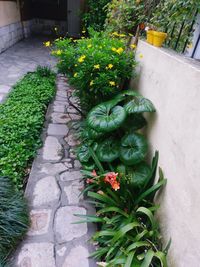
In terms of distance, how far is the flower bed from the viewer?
1628 mm

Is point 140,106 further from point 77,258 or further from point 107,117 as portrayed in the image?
point 77,258

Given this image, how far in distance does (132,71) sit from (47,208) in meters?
1.83

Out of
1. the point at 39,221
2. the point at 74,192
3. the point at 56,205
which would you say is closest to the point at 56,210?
the point at 56,205

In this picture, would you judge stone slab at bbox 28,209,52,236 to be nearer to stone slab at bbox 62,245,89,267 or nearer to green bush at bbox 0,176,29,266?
green bush at bbox 0,176,29,266

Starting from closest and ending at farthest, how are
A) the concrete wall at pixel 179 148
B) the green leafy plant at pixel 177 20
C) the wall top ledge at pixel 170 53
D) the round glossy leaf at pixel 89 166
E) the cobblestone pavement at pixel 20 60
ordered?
the concrete wall at pixel 179 148 < the wall top ledge at pixel 170 53 < the green leafy plant at pixel 177 20 < the round glossy leaf at pixel 89 166 < the cobblestone pavement at pixel 20 60

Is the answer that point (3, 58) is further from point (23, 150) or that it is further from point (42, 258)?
point (42, 258)

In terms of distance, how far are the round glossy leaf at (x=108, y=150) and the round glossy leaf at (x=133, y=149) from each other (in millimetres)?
118

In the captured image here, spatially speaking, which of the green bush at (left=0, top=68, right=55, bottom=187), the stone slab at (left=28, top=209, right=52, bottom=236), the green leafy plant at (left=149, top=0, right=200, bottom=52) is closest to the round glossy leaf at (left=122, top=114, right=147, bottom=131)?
the green leafy plant at (left=149, top=0, right=200, bottom=52)

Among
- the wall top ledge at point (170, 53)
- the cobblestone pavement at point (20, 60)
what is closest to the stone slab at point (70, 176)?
the wall top ledge at point (170, 53)

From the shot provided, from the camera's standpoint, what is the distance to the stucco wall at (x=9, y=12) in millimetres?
6530

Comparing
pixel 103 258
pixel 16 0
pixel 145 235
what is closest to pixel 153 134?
pixel 145 235

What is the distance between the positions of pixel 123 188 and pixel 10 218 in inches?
39.3

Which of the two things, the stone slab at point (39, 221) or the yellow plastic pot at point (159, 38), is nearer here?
the stone slab at point (39, 221)

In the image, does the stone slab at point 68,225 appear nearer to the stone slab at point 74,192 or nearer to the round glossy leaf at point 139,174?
the stone slab at point 74,192
